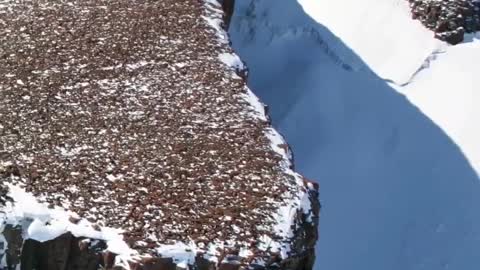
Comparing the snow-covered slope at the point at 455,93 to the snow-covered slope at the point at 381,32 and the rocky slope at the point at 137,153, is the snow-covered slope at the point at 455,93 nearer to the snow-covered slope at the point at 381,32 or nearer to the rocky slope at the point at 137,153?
the snow-covered slope at the point at 381,32

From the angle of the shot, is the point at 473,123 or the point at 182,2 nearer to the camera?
the point at 182,2

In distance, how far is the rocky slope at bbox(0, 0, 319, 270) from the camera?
17.9 feet

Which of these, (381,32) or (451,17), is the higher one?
(451,17)

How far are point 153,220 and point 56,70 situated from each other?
219cm

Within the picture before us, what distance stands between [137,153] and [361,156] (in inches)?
153

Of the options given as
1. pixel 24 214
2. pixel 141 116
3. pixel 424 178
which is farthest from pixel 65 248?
pixel 424 178

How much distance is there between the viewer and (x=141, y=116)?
21.8 feet

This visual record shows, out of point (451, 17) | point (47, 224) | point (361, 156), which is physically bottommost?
point (361, 156)

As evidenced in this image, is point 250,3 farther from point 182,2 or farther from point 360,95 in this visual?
point 182,2

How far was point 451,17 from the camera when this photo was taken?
432 inches

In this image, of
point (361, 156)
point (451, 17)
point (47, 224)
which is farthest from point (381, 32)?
point (47, 224)

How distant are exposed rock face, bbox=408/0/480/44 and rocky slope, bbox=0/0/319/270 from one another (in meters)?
4.03

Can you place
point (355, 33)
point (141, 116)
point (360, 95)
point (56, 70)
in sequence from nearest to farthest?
point (141, 116), point (56, 70), point (360, 95), point (355, 33)

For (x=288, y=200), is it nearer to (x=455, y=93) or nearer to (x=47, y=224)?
(x=47, y=224)
